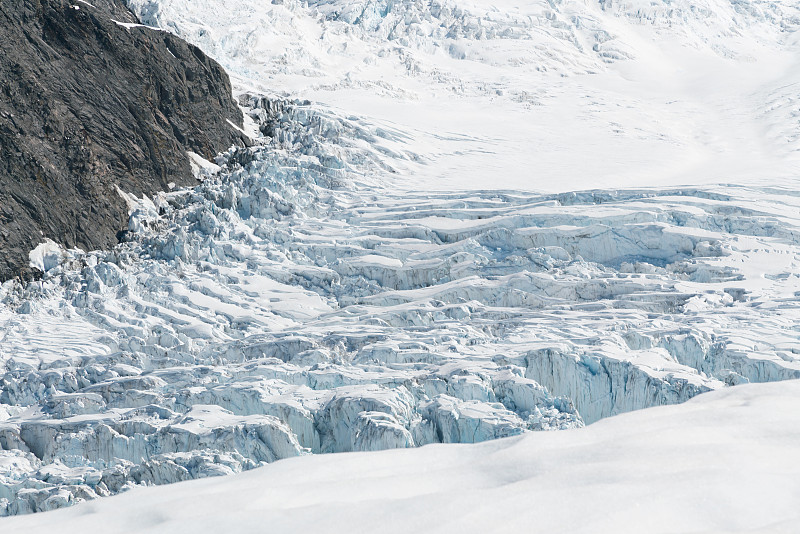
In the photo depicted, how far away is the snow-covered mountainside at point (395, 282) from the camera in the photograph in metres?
21.1

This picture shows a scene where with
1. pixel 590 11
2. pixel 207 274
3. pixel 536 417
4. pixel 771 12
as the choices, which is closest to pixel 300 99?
pixel 207 274

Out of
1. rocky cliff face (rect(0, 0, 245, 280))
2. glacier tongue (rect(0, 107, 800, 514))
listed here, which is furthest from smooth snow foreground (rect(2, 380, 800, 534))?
rocky cliff face (rect(0, 0, 245, 280))

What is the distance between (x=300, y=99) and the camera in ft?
127

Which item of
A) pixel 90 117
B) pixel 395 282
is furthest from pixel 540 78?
pixel 90 117

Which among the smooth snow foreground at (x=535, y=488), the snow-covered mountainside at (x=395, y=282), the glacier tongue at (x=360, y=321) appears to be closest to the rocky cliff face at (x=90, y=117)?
the snow-covered mountainside at (x=395, y=282)

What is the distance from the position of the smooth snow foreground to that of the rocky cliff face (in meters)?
21.3

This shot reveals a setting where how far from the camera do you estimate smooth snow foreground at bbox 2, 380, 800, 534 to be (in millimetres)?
7262

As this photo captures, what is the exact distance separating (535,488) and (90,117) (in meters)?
29.1

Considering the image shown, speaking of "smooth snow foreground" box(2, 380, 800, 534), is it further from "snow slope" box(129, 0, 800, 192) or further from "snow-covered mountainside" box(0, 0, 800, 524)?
"snow slope" box(129, 0, 800, 192)

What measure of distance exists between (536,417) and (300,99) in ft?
72.9

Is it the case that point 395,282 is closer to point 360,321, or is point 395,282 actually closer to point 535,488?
point 360,321

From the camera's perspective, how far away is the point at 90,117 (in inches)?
1313

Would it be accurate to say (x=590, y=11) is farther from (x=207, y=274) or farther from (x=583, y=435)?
(x=583, y=435)

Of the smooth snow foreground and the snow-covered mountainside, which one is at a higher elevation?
the smooth snow foreground
